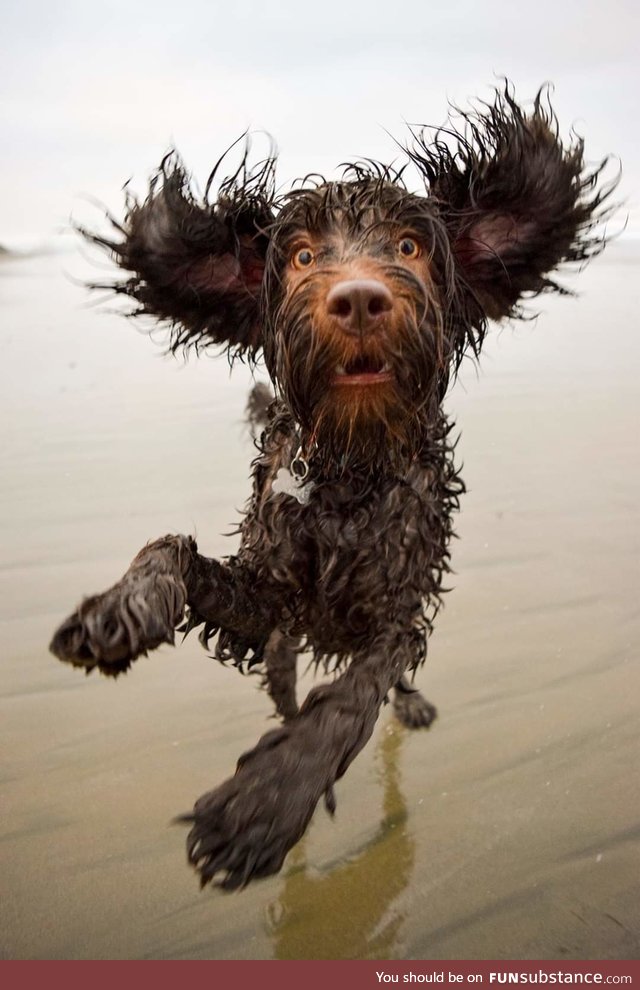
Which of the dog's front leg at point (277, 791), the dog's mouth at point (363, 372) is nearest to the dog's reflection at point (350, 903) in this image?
the dog's front leg at point (277, 791)

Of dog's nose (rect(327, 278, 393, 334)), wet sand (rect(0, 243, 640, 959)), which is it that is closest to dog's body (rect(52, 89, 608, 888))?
dog's nose (rect(327, 278, 393, 334))

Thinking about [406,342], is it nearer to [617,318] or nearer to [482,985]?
[482,985]

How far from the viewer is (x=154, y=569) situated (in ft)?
8.41

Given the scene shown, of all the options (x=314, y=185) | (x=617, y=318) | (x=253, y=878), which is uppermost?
(x=314, y=185)

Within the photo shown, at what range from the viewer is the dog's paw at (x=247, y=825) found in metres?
2.06

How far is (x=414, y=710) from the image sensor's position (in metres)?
3.72

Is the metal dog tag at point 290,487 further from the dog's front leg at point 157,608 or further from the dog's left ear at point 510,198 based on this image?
the dog's left ear at point 510,198

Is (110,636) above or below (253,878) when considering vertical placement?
above

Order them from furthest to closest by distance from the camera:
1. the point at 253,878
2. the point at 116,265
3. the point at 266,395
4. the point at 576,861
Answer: the point at 266,395
the point at 116,265
the point at 576,861
the point at 253,878

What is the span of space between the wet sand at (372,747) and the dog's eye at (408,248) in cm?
83

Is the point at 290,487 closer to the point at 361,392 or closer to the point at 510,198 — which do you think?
the point at 361,392

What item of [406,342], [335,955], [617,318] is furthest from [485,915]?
[617,318]

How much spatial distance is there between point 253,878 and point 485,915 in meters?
1.00

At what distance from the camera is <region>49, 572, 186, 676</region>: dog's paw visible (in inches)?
89.4
